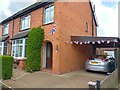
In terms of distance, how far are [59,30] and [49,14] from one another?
2376 mm

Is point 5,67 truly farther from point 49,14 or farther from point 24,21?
point 24,21

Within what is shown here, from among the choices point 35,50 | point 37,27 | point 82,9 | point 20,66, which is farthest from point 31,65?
point 82,9

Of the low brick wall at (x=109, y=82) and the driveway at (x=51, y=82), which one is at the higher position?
the low brick wall at (x=109, y=82)

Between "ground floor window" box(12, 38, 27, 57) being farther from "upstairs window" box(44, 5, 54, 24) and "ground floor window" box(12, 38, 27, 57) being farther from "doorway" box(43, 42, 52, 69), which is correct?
"upstairs window" box(44, 5, 54, 24)

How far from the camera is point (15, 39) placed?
16.7 meters

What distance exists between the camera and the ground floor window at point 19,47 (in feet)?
50.2

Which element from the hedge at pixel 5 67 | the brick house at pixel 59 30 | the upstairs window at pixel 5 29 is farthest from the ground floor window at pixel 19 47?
the upstairs window at pixel 5 29

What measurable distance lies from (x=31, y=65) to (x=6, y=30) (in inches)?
425

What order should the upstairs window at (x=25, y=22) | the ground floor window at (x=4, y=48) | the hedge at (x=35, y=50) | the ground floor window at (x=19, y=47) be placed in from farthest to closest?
the ground floor window at (x=4, y=48), the upstairs window at (x=25, y=22), the ground floor window at (x=19, y=47), the hedge at (x=35, y=50)

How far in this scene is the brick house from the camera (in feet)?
40.2

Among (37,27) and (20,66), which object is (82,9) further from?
(20,66)

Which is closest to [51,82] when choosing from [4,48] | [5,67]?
[5,67]

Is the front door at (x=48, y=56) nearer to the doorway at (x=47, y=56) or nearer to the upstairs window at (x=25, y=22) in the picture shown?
the doorway at (x=47, y=56)

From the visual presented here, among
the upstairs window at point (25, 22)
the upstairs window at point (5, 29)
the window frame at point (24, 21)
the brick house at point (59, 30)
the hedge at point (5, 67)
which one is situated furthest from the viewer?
the upstairs window at point (5, 29)
